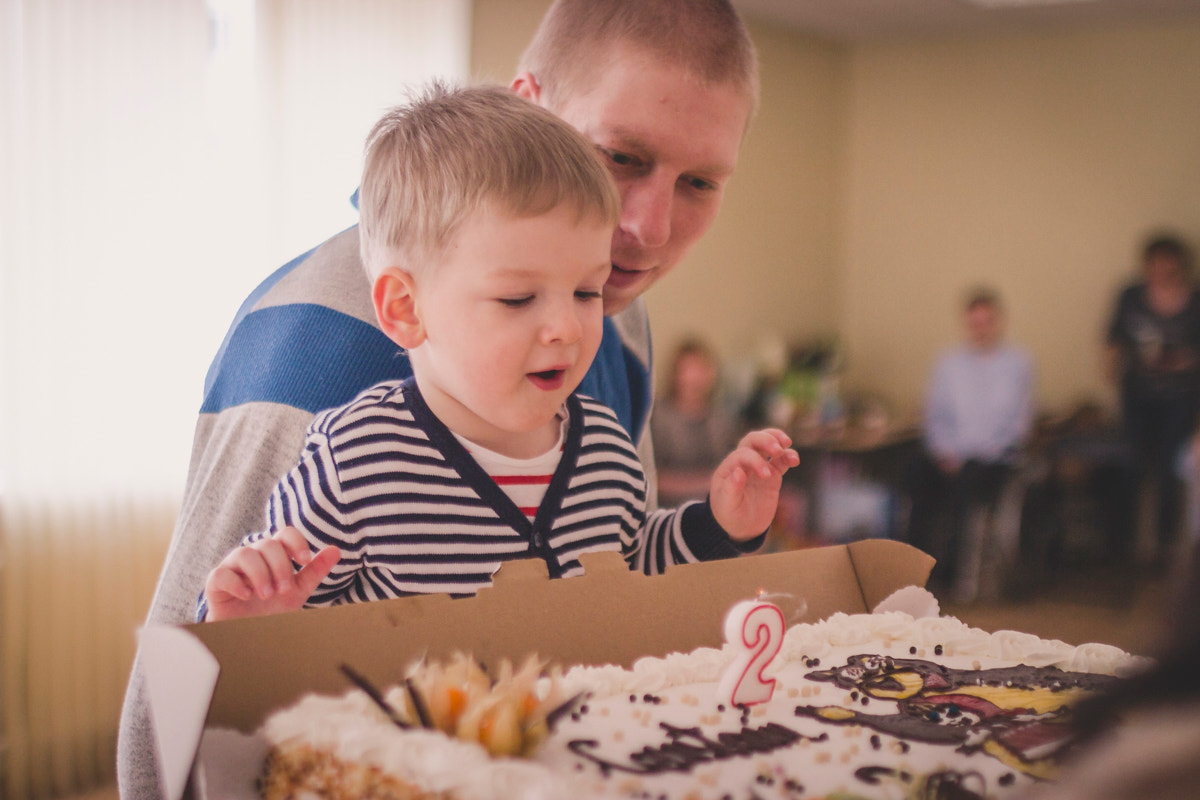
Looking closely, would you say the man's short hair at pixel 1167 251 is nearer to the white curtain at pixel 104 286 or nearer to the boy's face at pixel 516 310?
the white curtain at pixel 104 286

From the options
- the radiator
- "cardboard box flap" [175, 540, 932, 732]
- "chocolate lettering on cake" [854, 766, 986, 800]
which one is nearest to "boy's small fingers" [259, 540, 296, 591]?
"cardboard box flap" [175, 540, 932, 732]

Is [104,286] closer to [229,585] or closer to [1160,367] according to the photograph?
[229,585]

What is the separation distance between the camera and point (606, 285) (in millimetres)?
1541

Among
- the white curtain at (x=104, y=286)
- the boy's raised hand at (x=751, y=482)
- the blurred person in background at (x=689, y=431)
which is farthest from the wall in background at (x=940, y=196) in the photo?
the boy's raised hand at (x=751, y=482)

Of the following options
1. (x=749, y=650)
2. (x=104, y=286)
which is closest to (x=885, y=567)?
(x=749, y=650)

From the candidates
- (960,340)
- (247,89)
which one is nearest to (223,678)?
(247,89)

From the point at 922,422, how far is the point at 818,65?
2.83 m

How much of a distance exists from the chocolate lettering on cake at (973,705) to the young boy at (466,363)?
28 cm

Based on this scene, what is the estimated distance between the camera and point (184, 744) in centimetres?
73

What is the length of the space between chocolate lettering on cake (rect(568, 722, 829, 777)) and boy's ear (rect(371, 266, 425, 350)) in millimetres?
537

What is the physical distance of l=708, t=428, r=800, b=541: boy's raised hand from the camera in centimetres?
124

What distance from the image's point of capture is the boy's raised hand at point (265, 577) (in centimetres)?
93

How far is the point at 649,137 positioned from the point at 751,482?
0.51m

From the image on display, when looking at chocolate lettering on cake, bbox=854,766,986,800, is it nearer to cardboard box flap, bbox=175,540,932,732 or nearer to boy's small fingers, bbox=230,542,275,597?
cardboard box flap, bbox=175,540,932,732
